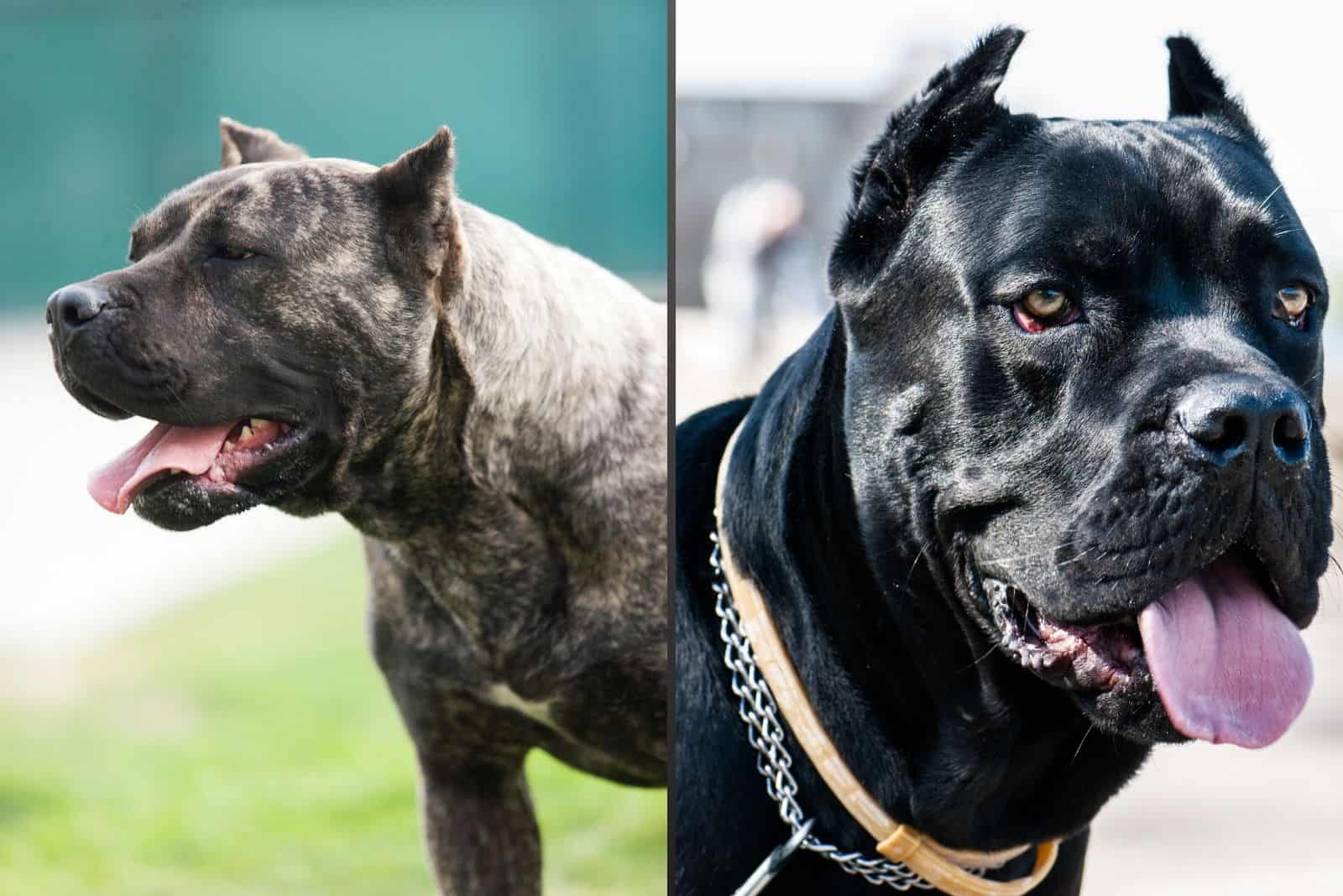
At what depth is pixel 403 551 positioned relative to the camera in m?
2.63

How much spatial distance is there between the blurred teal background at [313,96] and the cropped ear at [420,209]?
0.96 feet

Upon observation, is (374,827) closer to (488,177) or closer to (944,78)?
(488,177)

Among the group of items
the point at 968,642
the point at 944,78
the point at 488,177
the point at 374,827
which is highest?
the point at 944,78

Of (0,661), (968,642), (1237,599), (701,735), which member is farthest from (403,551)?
(1237,599)

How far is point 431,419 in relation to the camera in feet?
8.21

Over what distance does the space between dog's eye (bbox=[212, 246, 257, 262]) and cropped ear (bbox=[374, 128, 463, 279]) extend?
10.1 inches

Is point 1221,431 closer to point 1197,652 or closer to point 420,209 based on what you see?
point 1197,652

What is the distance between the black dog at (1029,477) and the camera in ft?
5.70

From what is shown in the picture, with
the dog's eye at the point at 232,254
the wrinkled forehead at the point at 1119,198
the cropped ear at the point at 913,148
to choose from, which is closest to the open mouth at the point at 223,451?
the dog's eye at the point at 232,254

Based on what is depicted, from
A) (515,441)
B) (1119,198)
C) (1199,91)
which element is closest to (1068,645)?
(1119,198)

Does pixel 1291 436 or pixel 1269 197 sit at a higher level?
pixel 1269 197

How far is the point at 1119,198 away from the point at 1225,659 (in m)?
0.65

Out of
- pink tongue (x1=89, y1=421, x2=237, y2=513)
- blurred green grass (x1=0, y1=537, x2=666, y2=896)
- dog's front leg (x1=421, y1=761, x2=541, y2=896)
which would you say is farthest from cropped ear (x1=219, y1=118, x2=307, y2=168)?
dog's front leg (x1=421, y1=761, x2=541, y2=896)

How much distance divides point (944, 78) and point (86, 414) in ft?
5.90
